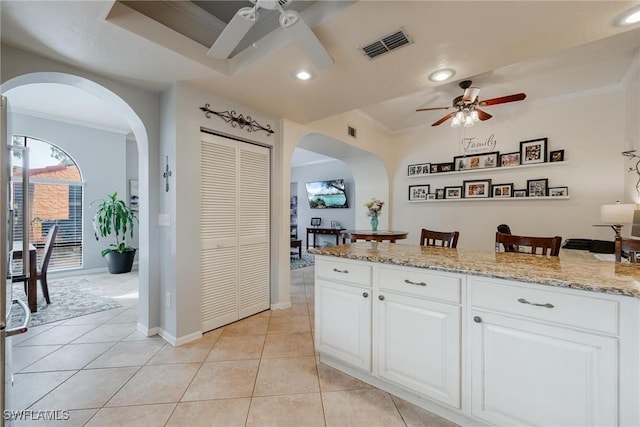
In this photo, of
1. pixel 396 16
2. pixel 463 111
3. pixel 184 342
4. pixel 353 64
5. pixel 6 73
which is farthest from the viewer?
pixel 463 111

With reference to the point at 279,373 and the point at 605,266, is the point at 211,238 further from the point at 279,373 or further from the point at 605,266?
the point at 605,266

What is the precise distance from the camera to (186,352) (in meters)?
2.29

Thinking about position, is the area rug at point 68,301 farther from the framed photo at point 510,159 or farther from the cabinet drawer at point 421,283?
the framed photo at point 510,159

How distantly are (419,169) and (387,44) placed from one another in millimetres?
3604

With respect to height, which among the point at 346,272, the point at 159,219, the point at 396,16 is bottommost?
the point at 346,272

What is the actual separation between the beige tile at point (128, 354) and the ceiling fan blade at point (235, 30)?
7.99ft

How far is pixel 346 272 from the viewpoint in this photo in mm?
1927

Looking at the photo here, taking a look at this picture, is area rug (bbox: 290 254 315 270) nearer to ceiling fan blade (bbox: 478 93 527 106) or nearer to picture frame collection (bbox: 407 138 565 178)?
picture frame collection (bbox: 407 138 565 178)

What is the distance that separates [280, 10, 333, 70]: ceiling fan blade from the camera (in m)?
1.45

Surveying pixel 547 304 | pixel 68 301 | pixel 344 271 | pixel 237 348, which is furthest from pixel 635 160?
pixel 68 301

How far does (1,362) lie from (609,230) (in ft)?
Result: 18.9

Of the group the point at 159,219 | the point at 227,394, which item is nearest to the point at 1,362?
the point at 227,394

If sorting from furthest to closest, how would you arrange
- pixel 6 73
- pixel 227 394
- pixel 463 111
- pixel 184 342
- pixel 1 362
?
pixel 463 111, pixel 184 342, pixel 6 73, pixel 227 394, pixel 1 362

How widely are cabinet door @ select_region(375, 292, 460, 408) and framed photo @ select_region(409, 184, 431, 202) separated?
379 centimetres
